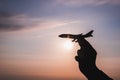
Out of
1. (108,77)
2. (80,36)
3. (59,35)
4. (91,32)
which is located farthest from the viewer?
(59,35)

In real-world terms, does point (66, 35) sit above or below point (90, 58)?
above

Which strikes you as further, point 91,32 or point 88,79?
point 91,32

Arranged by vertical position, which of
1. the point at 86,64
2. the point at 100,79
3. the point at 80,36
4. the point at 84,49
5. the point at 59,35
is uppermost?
the point at 59,35

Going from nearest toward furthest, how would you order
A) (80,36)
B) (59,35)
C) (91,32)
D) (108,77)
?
(108,77) < (80,36) < (91,32) < (59,35)

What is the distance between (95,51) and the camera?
187 feet

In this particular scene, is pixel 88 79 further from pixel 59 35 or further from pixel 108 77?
pixel 59 35

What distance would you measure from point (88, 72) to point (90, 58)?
3.34 m

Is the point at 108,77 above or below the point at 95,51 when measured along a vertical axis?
below

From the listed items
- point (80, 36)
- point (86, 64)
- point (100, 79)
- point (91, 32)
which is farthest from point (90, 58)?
point (91, 32)

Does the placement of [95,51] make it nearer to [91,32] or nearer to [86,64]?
[86,64]

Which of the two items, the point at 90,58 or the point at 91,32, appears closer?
the point at 90,58

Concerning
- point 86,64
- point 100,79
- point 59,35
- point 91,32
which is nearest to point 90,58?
point 86,64

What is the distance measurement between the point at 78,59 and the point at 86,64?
7.29 feet

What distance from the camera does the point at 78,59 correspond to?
5694cm
